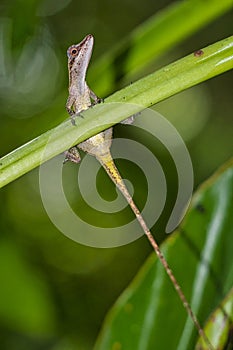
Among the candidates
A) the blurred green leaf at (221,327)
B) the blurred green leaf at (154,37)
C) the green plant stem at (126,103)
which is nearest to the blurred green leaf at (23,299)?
the blurred green leaf at (154,37)

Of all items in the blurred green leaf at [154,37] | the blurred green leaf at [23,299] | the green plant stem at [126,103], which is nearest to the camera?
the green plant stem at [126,103]

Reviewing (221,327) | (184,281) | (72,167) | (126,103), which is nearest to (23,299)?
(72,167)

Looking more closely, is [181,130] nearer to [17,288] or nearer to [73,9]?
[73,9]

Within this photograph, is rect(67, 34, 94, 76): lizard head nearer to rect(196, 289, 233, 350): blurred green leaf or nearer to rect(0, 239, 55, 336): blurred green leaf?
rect(196, 289, 233, 350): blurred green leaf

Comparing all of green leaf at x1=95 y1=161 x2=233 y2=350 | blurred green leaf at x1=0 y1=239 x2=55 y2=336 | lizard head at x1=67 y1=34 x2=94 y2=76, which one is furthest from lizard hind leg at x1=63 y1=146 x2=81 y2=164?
blurred green leaf at x1=0 y1=239 x2=55 y2=336

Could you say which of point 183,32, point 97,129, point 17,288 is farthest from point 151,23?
point 17,288

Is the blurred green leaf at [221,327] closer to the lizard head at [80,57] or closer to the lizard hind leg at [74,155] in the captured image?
the lizard hind leg at [74,155]

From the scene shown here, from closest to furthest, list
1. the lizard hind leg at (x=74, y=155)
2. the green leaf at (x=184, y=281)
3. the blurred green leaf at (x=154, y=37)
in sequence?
the lizard hind leg at (x=74, y=155) → the green leaf at (x=184, y=281) → the blurred green leaf at (x=154, y=37)
